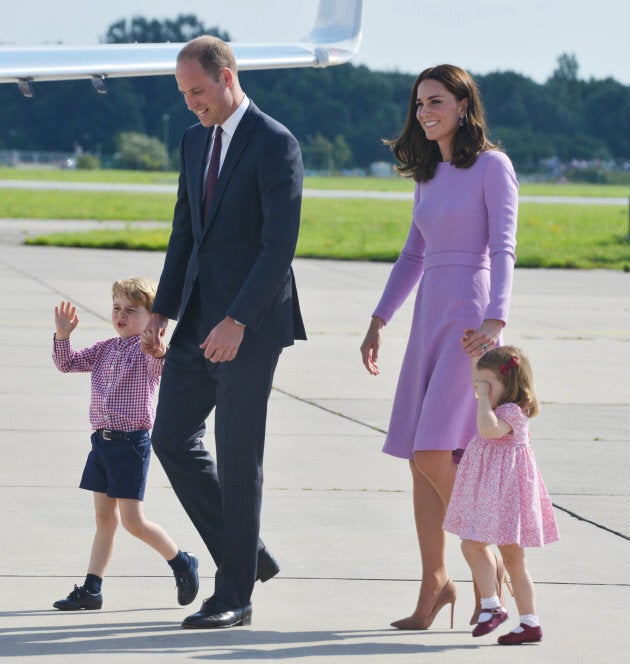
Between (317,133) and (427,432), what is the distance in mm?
146755

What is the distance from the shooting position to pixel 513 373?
14.8 feet

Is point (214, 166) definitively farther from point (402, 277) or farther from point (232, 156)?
point (402, 277)

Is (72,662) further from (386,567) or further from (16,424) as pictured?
(16,424)

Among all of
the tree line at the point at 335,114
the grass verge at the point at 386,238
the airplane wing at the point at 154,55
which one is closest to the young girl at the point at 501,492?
the airplane wing at the point at 154,55

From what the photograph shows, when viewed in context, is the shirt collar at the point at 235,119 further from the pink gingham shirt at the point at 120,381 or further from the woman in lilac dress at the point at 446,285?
the pink gingham shirt at the point at 120,381

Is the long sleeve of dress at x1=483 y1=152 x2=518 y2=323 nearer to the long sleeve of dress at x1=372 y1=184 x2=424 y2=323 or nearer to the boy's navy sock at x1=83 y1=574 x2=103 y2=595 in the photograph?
the long sleeve of dress at x1=372 y1=184 x2=424 y2=323

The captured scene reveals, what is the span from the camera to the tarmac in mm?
4477

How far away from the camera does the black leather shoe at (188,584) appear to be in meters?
4.88

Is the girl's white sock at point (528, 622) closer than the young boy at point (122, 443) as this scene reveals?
Yes

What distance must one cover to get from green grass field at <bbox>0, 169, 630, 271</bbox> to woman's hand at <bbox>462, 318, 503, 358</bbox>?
68.3 feet

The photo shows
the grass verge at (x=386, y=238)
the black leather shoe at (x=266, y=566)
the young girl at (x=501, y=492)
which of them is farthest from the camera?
the grass verge at (x=386, y=238)

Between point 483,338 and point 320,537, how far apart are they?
1754 mm

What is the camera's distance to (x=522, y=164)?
462 feet

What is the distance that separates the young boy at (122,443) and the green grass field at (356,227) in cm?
2056
